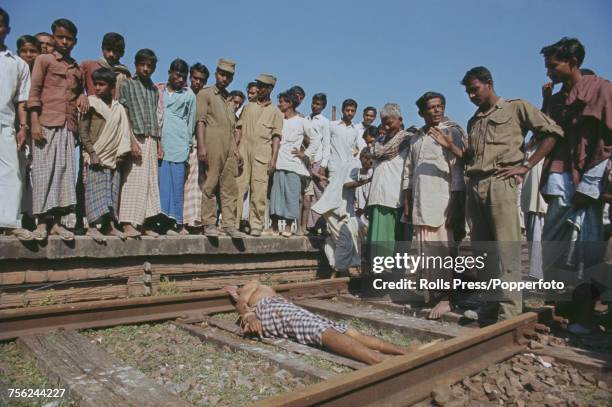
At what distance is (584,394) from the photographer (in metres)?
2.96

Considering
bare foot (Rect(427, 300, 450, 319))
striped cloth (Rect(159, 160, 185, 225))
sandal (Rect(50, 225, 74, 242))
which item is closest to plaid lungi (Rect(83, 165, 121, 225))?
sandal (Rect(50, 225, 74, 242))

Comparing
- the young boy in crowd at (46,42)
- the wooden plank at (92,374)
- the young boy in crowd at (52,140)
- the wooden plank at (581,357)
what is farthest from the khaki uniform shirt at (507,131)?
the young boy in crowd at (46,42)

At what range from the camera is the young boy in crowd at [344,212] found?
21.5 ft

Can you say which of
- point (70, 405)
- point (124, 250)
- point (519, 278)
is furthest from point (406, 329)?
point (124, 250)

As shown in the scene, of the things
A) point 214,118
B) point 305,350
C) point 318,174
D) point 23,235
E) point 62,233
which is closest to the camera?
point 305,350

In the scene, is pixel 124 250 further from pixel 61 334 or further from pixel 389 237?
pixel 389 237

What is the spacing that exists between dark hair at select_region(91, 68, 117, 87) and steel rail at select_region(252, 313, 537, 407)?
4.52 m

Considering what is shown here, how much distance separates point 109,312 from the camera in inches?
167

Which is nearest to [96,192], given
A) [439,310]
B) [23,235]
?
[23,235]

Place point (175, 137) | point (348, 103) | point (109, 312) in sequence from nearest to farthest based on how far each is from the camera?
1. point (109, 312)
2. point (175, 137)
3. point (348, 103)

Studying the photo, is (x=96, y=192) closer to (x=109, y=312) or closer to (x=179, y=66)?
(x=109, y=312)

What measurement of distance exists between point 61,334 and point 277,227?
4.06 meters

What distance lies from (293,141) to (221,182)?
5.50 feet

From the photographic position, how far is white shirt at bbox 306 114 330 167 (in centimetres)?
799
